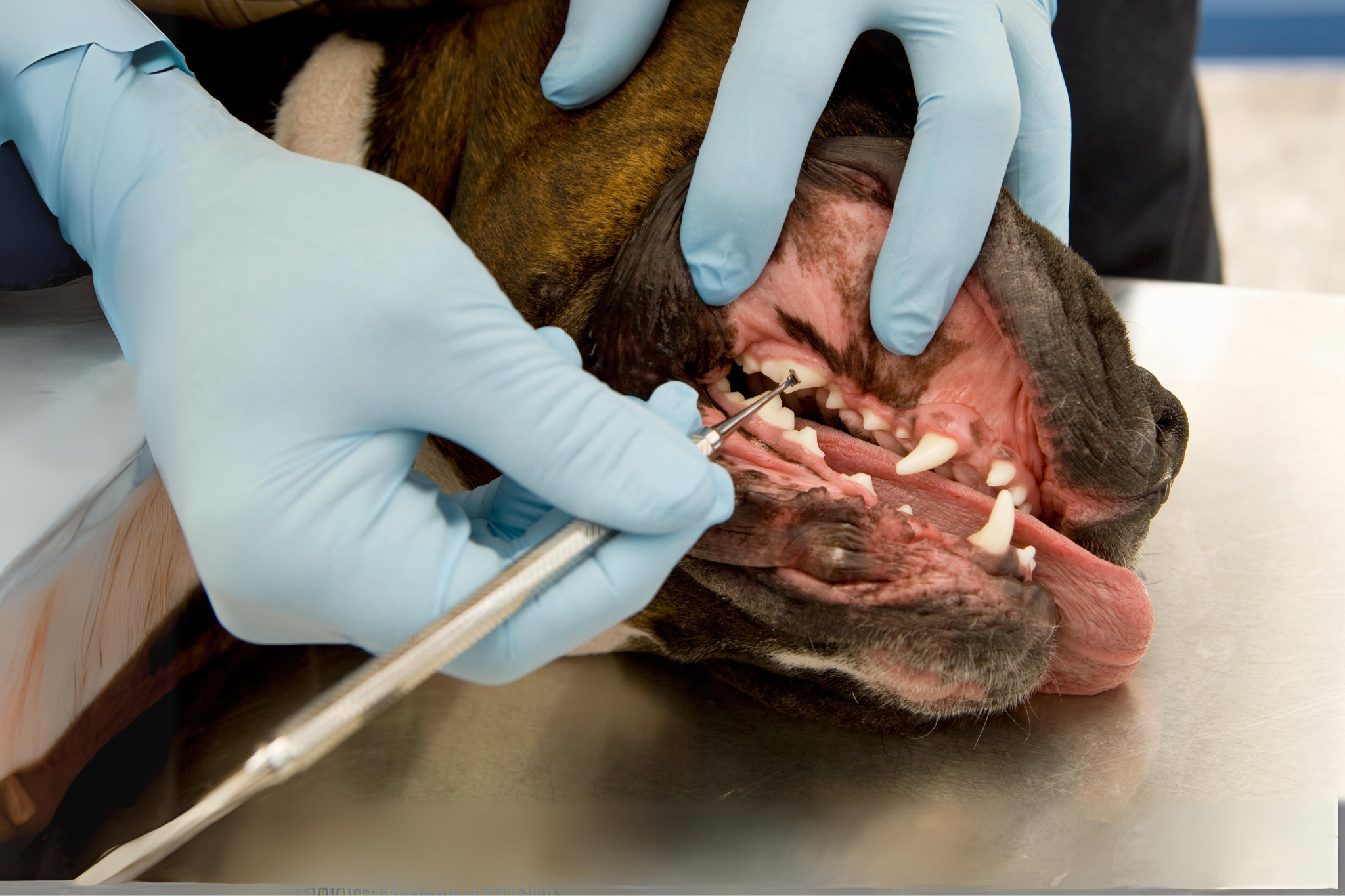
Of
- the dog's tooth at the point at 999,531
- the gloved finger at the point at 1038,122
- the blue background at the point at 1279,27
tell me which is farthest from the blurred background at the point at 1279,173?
the dog's tooth at the point at 999,531

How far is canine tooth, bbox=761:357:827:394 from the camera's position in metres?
1.04

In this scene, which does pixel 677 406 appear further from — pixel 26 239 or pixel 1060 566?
pixel 26 239

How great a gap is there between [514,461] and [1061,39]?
194 centimetres

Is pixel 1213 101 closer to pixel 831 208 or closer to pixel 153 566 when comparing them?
pixel 831 208

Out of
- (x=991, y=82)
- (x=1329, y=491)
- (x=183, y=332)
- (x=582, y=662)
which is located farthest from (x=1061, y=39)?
(x=183, y=332)

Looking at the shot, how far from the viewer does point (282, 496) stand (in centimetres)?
76

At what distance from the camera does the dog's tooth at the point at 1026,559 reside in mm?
994

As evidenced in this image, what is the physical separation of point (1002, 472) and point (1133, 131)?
1.61m

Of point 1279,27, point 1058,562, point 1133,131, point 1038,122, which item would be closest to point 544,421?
point 1058,562

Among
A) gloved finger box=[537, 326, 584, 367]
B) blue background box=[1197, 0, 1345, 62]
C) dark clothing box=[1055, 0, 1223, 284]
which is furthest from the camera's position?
dark clothing box=[1055, 0, 1223, 284]

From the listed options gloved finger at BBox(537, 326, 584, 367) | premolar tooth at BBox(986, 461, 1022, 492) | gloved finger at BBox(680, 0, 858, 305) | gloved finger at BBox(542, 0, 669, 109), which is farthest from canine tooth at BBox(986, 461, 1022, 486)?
gloved finger at BBox(542, 0, 669, 109)

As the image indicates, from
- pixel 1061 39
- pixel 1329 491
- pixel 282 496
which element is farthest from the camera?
pixel 1061 39

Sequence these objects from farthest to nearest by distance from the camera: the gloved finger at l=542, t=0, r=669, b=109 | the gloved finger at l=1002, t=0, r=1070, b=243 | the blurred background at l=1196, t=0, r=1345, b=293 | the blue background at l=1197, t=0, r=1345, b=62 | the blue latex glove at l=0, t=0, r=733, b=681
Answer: the blurred background at l=1196, t=0, r=1345, b=293 → the blue background at l=1197, t=0, r=1345, b=62 → the gloved finger at l=1002, t=0, r=1070, b=243 → the gloved finger at l=542, t=0, r=669, b=109 → the blue latex glove at l=0, t=0, r=733, b=681

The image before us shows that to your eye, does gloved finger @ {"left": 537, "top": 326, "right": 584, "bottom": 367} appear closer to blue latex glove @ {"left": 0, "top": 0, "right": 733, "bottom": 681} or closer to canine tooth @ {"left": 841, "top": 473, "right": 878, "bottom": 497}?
blue latex glove @ {"left": 0, "top": 0, "right": 733, "bottom": 681}
